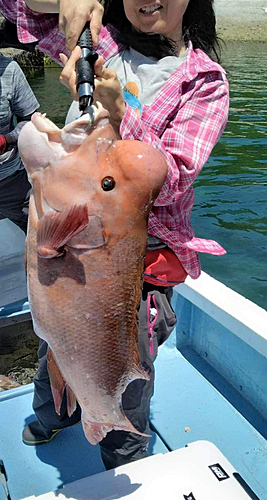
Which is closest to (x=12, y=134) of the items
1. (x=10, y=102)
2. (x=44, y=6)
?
(x=10, y=102)

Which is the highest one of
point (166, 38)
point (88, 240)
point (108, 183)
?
point (166, 38)

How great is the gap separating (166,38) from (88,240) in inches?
47.4

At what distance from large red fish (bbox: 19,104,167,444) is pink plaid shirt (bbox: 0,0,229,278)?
28cm

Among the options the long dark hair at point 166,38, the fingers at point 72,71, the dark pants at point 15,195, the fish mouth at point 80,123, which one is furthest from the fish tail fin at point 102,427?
the dark pants at point 15,195

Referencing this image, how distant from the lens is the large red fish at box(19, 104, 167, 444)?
68.5 inches

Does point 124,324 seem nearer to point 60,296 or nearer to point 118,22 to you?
point 60,296

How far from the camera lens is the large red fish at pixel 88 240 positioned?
5.71 ft

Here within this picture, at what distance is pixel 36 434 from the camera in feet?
11.0

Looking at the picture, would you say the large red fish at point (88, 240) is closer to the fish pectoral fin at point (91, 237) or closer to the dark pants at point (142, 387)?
the fish pectoral fin at point (91, 237)

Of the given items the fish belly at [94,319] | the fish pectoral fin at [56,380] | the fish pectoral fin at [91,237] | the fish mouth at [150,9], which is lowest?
the fish pectoral fin at [56,380]

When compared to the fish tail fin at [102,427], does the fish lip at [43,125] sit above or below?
above

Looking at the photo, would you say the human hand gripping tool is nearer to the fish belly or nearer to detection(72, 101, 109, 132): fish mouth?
detection(72, 101, 109, 132): fish mouth

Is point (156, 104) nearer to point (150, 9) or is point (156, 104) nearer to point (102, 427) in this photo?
point (150, 9)

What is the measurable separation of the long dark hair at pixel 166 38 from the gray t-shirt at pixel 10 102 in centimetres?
202
